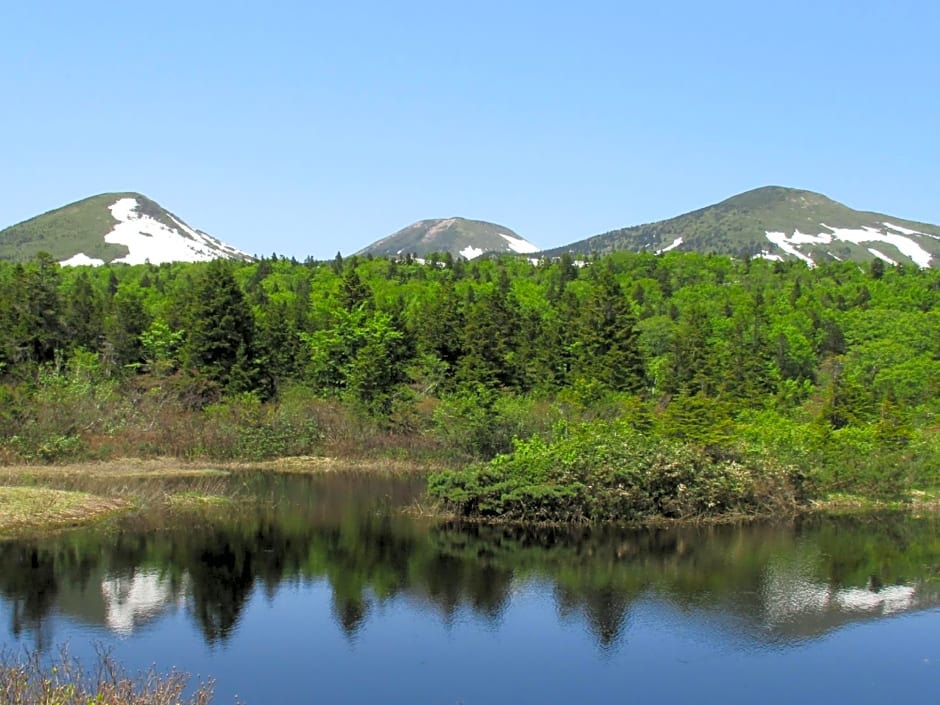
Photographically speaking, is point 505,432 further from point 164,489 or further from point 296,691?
point 296,691

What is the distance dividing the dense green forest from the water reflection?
2689 mm

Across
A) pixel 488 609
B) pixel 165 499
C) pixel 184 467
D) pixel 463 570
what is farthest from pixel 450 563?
pixel 184 467

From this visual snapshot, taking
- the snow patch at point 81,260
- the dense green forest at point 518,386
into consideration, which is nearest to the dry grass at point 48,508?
the dense green forest at point 518,386

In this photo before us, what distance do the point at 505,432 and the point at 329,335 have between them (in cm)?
2470

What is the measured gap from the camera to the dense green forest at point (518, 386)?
117 feet

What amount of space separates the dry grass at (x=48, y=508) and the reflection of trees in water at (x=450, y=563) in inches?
76.5

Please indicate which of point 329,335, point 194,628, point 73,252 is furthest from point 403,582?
point 73,252

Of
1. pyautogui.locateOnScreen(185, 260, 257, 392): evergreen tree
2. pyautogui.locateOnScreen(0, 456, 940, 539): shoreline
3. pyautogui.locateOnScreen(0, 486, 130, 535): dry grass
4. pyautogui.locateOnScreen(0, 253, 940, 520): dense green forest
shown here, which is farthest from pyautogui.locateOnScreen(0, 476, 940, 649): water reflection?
pyautogui.locateOnScreen(185, 260, 257, 392): evergreen tree

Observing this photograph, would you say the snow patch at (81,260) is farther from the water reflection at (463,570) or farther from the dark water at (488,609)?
the dark water at (488,609)

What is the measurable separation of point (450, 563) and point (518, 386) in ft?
136

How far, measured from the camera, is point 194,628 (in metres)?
21.6

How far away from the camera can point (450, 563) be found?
91.2 feet

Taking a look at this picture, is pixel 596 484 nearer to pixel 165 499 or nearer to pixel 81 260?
pixel 165 499

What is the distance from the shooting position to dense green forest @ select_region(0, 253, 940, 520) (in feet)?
117
